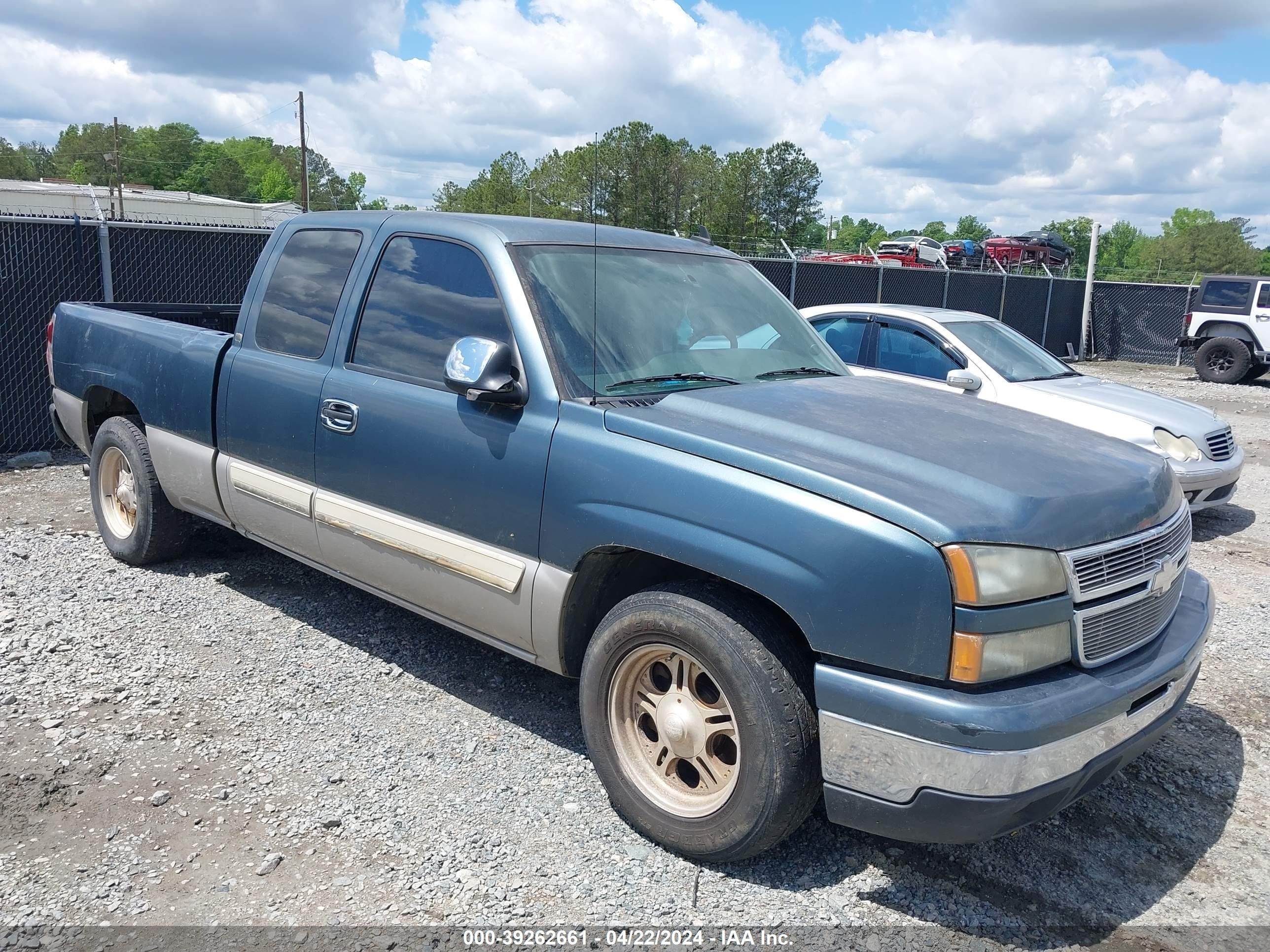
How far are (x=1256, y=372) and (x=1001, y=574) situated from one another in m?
19.4

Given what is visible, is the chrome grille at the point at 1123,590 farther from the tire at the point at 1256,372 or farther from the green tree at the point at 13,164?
the green tree at the point at 13,164

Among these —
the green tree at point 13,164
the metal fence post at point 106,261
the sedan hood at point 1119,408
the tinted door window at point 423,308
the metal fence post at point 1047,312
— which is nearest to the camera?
the tinted door window at point 423,308

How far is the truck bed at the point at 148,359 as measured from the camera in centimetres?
488

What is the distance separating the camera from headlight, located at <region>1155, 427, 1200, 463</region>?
7.45m

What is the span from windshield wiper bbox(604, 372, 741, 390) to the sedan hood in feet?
14.5

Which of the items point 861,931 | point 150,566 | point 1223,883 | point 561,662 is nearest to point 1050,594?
point 861,931

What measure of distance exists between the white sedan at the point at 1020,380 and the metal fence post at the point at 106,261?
6408mm

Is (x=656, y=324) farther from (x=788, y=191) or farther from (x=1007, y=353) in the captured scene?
(x=788, y=191)

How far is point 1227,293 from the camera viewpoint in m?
18.5

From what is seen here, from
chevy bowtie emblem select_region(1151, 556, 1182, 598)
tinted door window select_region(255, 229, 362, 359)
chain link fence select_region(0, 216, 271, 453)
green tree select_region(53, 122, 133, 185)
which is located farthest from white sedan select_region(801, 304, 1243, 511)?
green tree select_region(53, 122, 133, 185)

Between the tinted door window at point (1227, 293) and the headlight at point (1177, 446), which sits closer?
the headlight at point (1177, 446)

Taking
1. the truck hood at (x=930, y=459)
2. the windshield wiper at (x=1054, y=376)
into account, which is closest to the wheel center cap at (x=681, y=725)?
the truck hood at (x=930, y=459)

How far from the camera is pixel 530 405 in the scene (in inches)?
136

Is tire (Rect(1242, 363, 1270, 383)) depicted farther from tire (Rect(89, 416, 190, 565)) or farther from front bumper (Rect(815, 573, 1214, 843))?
tire (Rect(89, 416, 190, 565))
